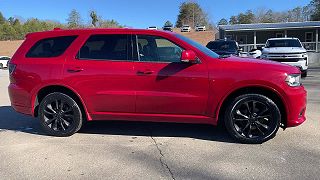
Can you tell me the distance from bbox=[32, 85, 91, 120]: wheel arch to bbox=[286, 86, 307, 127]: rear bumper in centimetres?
312

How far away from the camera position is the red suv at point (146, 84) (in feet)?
18.0

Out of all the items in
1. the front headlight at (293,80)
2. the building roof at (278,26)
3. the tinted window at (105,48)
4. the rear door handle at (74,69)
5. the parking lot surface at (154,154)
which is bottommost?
the parking lot surface at (154,154)

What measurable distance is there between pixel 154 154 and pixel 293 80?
231 cm

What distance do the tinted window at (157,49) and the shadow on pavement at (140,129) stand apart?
1305 mm

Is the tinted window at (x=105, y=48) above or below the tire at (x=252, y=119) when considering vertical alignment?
above

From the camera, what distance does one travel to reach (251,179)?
4.20 metres

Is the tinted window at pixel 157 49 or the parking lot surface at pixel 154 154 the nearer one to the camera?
the parking lot surface at pixel 154 154

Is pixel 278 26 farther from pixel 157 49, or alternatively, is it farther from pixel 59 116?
pixel 59 116

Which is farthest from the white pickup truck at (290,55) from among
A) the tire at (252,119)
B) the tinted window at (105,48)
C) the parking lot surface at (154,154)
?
the tinted window at (105,48)

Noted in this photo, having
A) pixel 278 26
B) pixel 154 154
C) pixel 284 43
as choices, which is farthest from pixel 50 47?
pixel 278 26

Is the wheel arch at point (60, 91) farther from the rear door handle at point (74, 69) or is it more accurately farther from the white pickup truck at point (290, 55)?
the white pickup truck at point (290, 55)

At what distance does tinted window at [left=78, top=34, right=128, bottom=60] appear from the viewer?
5.90m

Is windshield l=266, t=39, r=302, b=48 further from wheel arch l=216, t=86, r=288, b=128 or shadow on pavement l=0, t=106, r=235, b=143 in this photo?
wheel arch l=216, t=86, r=288, b=128

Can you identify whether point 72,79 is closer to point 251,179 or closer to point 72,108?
point 72,108
